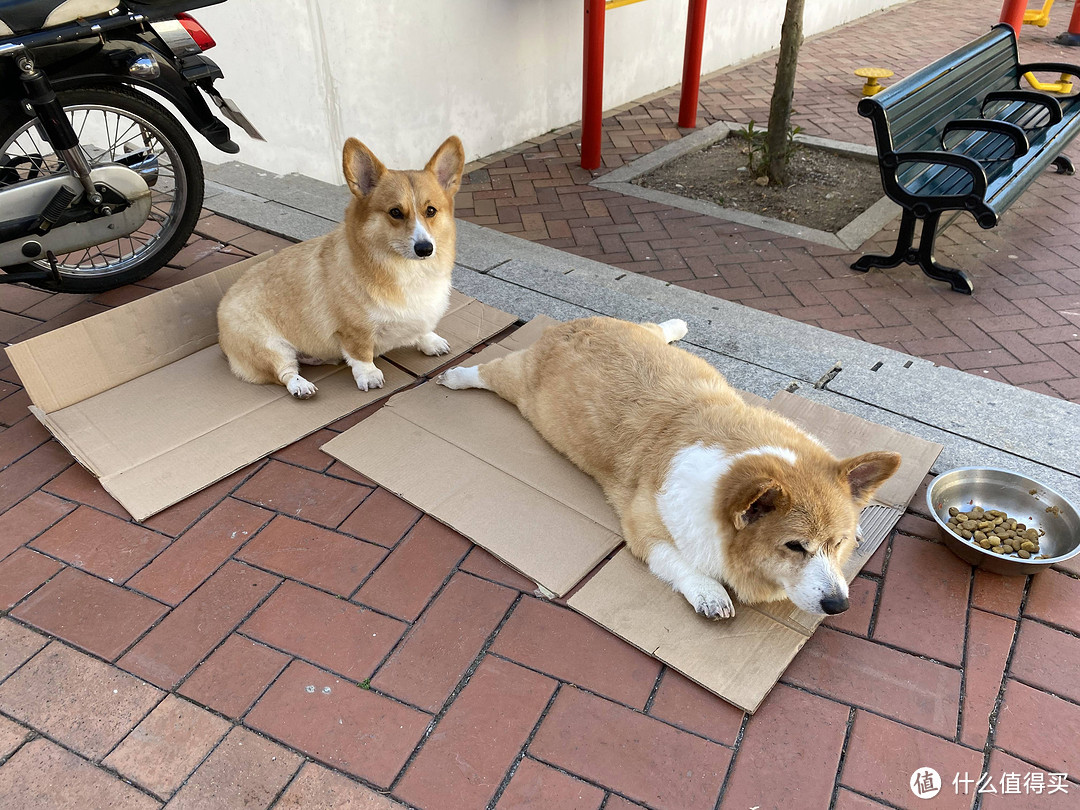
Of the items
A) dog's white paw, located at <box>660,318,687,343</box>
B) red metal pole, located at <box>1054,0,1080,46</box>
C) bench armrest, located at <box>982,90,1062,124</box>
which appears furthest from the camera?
red metal pole, located at <box>1054,0,1080,46</box>

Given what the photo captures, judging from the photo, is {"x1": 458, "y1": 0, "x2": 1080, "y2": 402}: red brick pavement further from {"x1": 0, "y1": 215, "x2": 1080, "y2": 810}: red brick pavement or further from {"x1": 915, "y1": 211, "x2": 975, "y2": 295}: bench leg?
{"x1": 0, "y1": 215, "x2": 1080, "y2": 810}: red brick pavement

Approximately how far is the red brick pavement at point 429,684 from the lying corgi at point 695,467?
320mm

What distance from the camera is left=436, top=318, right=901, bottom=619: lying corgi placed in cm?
198

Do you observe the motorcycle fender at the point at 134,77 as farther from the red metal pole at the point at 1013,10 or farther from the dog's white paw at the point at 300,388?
the red metal pole at the point at 1013,10

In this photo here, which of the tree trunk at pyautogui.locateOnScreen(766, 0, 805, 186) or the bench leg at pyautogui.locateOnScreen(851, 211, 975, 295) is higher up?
the tree trunk at pyautogui.locateOnScreen(766, 0, 805, 186)

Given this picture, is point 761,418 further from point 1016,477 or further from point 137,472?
point 137,472

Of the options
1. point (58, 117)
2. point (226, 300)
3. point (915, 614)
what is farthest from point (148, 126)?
point (915, 614)

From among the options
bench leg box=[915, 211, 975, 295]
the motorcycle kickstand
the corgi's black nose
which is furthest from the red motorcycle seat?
bench leg box=[915, 211, 975, 295]

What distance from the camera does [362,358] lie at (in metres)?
3.25

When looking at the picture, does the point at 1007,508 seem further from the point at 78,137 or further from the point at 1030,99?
the point at 78,137

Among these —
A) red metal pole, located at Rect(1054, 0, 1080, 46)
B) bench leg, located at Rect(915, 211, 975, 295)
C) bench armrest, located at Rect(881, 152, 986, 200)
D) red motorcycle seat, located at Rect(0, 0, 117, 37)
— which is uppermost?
red motorcycle seat, located at Rect(0, 0, 117, 37)

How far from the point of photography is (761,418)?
239cm

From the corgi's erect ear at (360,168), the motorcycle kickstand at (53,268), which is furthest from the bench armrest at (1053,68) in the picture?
the motorcycle kickstand at (53,268)

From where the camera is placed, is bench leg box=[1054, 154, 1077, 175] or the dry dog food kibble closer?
the dry dog food kibble
